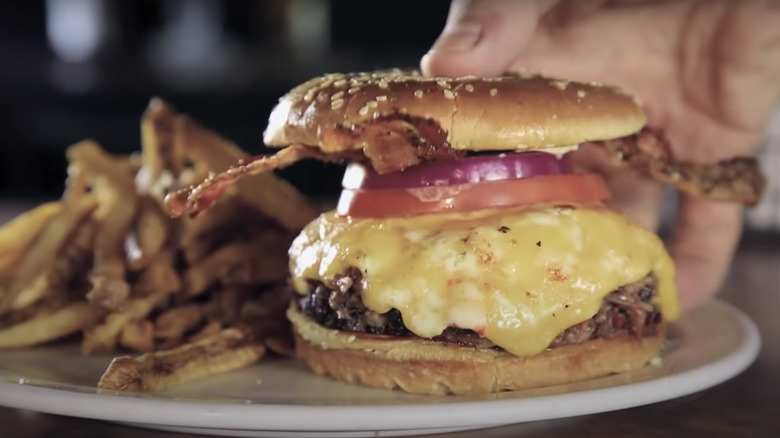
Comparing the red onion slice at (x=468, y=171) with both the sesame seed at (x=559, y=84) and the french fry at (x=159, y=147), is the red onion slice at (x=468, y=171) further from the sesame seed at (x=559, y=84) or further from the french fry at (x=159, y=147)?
the french fry at (x=159, y=147)

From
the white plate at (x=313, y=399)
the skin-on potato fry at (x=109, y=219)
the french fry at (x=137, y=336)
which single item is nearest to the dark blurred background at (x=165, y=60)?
the skin-on potato fry at (x=109, y=219)

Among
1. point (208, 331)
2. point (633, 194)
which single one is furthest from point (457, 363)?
point (633, 194)

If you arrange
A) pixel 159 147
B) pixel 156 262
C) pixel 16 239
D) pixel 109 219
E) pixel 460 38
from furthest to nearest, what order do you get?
pixel 159 147, pixel 16 239, pixel 109 219, pixel 156 262, pixel 460 38

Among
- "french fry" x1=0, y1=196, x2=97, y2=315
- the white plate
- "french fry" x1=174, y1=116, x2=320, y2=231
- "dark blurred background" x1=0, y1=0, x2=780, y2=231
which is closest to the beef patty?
the white plate

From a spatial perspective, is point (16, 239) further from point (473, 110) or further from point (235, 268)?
point (473, 110)

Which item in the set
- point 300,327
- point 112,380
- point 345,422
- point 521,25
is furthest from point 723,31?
point 112,380

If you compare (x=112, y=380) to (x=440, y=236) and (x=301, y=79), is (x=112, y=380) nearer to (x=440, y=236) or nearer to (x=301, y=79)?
(x=440, y=236)

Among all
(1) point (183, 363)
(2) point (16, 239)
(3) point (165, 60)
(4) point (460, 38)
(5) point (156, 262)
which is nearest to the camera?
(1) point (183, 363)
